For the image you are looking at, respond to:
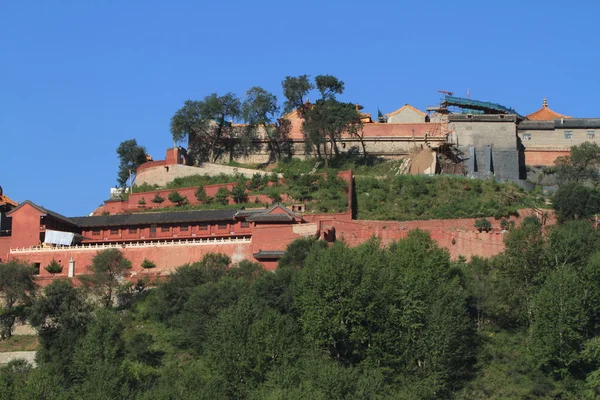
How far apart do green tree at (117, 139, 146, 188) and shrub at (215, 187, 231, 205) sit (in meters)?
13.4

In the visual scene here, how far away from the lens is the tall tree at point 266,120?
284ft

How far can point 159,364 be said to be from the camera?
57.6 m

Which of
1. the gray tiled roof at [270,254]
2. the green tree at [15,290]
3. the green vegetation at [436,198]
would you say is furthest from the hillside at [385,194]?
the green tree at [15,290]

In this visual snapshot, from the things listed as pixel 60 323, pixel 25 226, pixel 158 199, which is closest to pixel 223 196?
pixel 158 199

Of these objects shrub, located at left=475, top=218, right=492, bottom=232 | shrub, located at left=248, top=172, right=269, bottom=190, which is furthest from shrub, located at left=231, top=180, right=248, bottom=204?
shrub, located at left=475, top=218, right=492, bottom=232

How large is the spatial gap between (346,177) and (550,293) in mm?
25619

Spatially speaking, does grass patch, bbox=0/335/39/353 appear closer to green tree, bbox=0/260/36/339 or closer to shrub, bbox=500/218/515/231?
green tree, bbox=0/260/36/339

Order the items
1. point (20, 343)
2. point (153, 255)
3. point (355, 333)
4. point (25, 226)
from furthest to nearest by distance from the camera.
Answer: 1. point (25, 226)
2. point (153, 255)
3. point (20, 343)
4. point (355, 333)

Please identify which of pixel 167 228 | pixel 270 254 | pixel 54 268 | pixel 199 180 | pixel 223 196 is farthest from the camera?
pixel 199 180

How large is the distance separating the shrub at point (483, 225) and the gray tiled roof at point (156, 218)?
14719 millimetres

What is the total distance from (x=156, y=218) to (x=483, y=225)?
2020 cm

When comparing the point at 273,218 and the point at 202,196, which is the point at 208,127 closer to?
the point at 202,196

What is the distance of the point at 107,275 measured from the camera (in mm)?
65875

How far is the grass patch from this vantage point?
6131 cm
